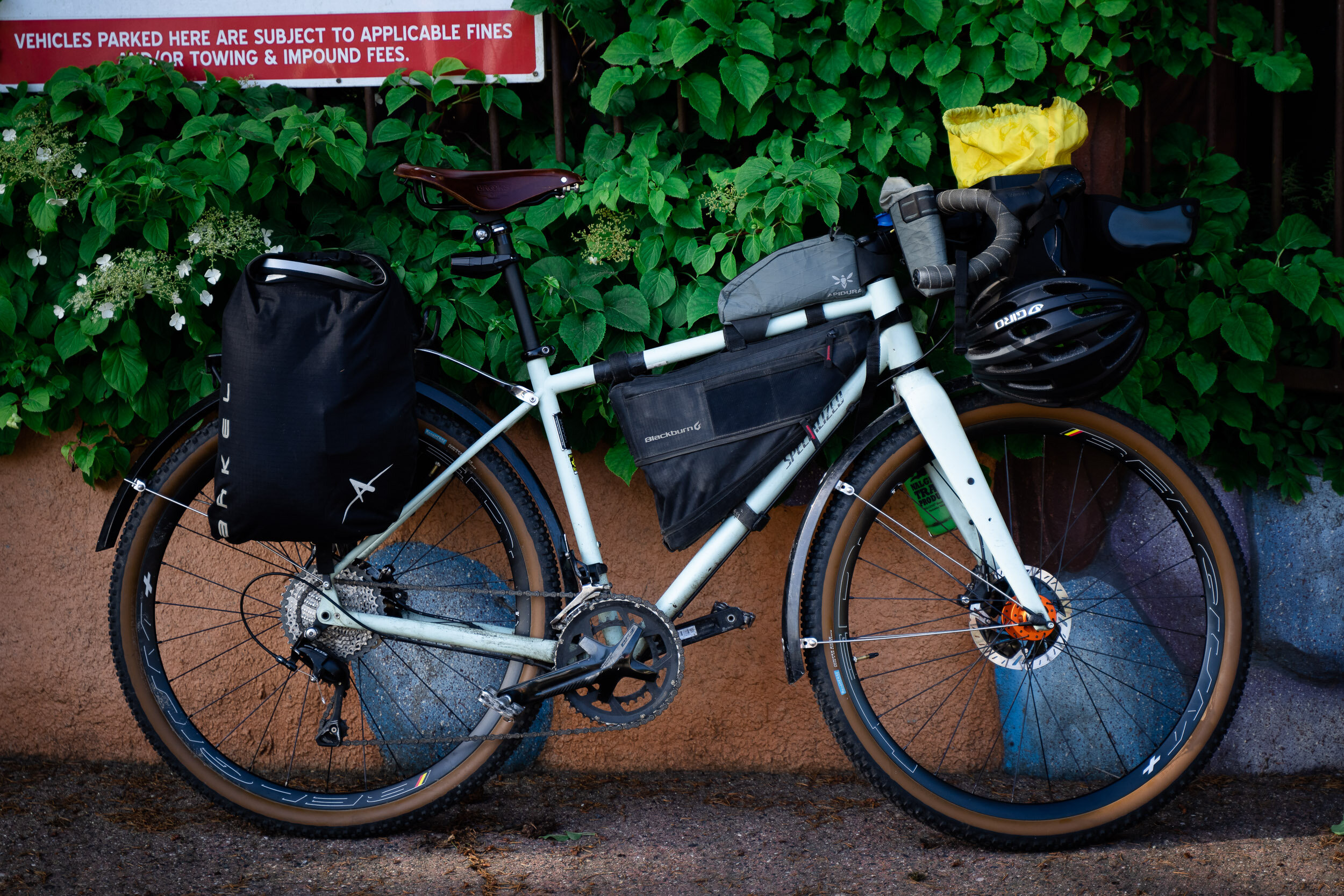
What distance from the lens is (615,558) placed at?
2.98 m

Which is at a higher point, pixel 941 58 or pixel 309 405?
pixel 941 58

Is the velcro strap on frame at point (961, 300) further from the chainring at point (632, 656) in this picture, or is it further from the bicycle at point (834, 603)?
the chainring at point (632, 656)

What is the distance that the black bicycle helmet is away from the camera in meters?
2.18

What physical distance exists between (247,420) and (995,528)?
72.7 inches

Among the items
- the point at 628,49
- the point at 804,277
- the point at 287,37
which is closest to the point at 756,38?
the point at 628,49

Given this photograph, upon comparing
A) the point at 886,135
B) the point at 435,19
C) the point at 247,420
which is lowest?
the point at 247,420

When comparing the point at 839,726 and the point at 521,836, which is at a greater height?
the point at 839,726

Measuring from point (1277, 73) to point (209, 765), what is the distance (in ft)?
11.6

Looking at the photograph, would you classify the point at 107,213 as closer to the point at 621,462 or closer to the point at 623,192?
the point at 623,192

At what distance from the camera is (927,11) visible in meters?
2.56

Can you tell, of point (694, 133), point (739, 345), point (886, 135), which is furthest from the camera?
point (694, 133)

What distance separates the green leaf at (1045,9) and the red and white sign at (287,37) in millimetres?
1373

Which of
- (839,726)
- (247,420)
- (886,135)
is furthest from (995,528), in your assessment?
(247,420)

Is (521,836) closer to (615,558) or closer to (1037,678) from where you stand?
(615,558)
